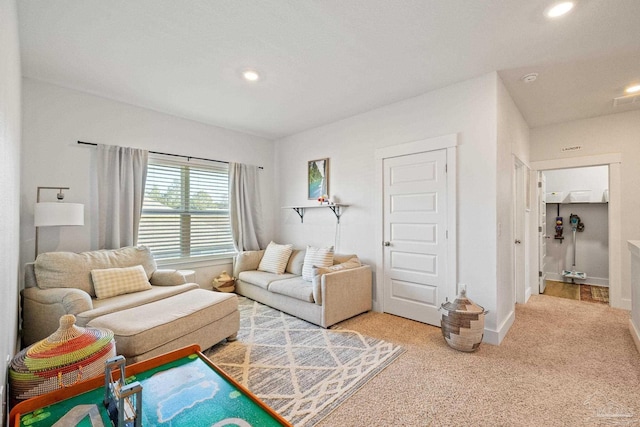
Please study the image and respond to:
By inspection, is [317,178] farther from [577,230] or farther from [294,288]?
[577,230]

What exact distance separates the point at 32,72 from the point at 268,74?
7.47 ft

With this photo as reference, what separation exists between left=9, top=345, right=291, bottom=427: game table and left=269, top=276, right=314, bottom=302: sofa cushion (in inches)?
72.0

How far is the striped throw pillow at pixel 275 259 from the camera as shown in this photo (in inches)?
163

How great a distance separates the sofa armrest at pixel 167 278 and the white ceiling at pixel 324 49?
2.04 meters

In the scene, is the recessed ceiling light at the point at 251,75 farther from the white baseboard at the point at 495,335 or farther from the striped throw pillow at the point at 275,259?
the white baseboard at the point at 495,335

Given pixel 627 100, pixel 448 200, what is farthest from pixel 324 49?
pixel 627 100

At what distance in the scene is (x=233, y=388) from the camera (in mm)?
1270

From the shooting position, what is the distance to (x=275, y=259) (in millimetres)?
4219

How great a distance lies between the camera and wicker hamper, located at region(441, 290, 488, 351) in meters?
2.45

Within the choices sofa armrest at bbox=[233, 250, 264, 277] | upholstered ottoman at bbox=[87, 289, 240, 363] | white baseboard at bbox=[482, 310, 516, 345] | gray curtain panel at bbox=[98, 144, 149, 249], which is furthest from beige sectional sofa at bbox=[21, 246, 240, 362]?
white baseboard at bbox=[482, 310, 516, 345]

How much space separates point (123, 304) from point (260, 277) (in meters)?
1.67

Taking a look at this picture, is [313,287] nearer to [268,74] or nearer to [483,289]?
[483,289]

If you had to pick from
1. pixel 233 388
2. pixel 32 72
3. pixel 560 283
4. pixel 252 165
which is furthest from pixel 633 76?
pixel 32 72

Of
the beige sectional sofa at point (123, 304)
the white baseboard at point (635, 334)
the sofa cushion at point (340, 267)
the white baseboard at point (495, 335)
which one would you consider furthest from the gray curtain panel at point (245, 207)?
the white baseboard at point (635, 334)
